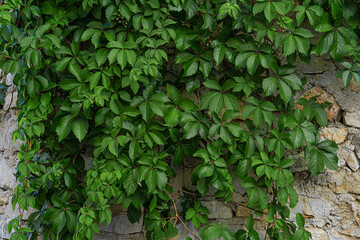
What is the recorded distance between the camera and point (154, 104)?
173 cm

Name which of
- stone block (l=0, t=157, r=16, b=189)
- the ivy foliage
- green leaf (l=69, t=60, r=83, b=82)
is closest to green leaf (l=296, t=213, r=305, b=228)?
the ivy foliage

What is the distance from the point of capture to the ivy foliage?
168cm

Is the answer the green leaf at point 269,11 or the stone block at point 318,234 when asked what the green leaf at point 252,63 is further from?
the stone block at point 318,234

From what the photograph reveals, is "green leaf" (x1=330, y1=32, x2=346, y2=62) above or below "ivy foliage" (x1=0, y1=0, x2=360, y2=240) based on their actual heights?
above

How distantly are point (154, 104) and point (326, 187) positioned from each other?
42.1 inches

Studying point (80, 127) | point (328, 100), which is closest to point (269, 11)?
point (328, 100)

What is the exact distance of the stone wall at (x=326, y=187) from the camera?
1.91m

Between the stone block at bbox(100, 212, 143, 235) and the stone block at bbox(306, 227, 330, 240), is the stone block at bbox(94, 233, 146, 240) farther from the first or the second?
the stone block at bbox(306, 227, 330, 240)

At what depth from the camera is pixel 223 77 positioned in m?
1.96

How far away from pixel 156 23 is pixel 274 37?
587 mm

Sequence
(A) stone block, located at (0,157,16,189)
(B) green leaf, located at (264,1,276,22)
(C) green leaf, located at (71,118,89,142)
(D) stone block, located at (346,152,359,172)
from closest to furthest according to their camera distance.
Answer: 1. (B) green leaf, located at (264,1,276,22)
2. (C) green leaf, located at (71,118,89,142)
3. (D) stone block, located at (346,152,359,172)
4. (A) stone block, located at (0,157,16,189)

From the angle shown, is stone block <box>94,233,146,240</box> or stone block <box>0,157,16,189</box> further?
stone block <box>0,157,16,189</box>

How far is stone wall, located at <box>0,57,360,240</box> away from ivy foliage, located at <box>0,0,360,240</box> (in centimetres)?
12

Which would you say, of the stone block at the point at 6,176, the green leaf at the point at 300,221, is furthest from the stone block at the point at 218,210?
the stone block at the point at 6,176
